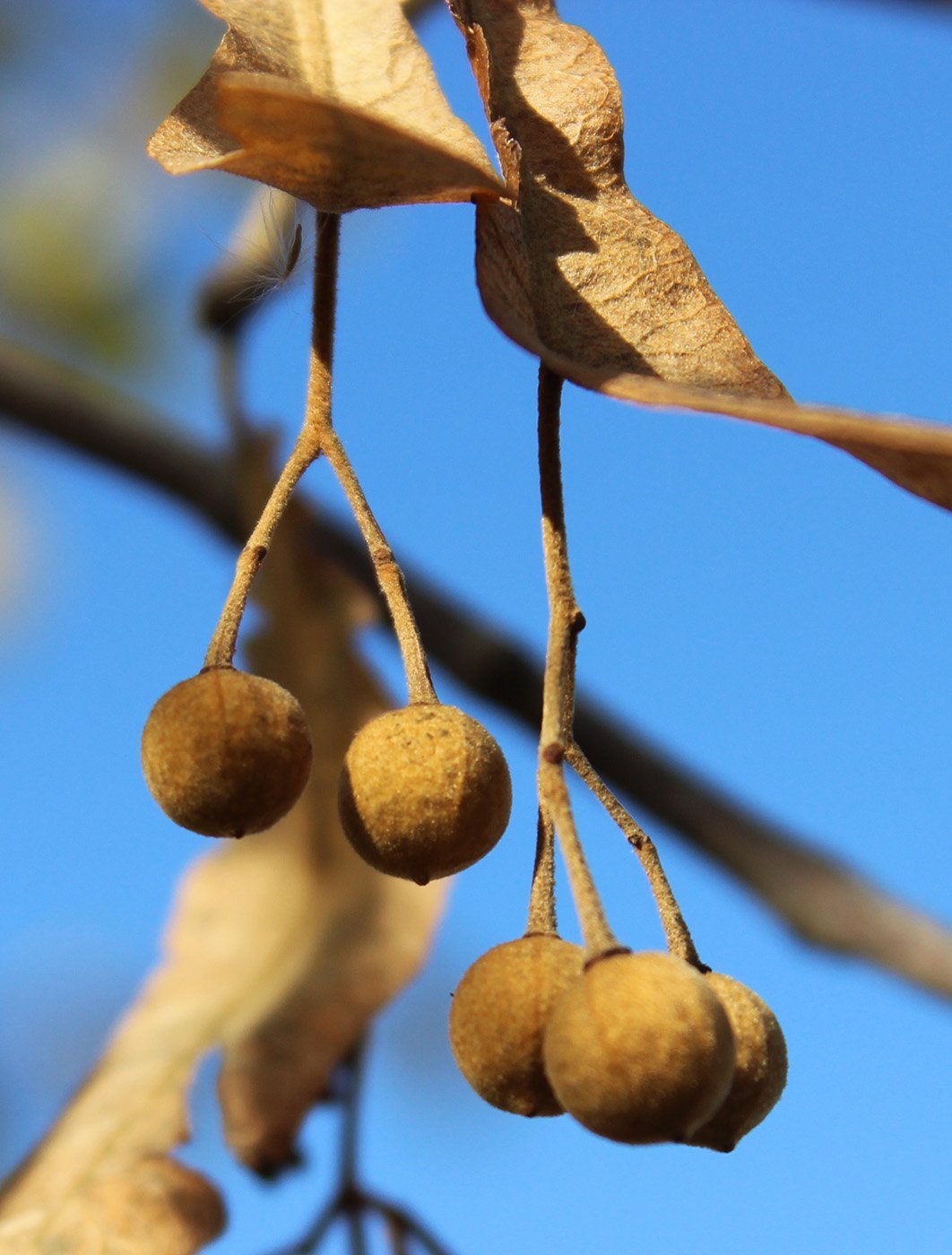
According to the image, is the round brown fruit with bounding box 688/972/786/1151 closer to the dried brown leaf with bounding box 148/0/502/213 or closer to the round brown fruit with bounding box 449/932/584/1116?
the round brown fruit with bounding box 449/932/584/1116

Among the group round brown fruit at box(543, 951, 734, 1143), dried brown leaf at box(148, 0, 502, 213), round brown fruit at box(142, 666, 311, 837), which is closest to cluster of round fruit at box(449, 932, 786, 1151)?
round brown fruit at box(543, 951, 734, 1143)

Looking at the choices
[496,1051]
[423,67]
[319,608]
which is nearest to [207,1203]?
[496,1051]

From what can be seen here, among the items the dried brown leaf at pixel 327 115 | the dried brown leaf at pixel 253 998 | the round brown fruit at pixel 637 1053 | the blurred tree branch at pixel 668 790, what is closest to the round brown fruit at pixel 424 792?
the round brown fruit at pixel 637 1053

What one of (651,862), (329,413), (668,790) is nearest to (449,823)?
(651,862)

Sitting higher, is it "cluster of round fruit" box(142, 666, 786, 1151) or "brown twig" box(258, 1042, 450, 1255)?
"cluster of round fruit" box(142, 666, 786, 1151)

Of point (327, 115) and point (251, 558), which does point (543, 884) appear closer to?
point (251, 558)

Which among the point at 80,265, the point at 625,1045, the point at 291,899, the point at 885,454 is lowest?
the point at 291,899

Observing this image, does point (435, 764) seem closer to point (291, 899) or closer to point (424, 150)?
point (424, 150)

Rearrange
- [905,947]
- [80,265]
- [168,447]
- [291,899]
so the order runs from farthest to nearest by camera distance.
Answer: [80,265]
[168,447]
[905,947]
[291,899]
